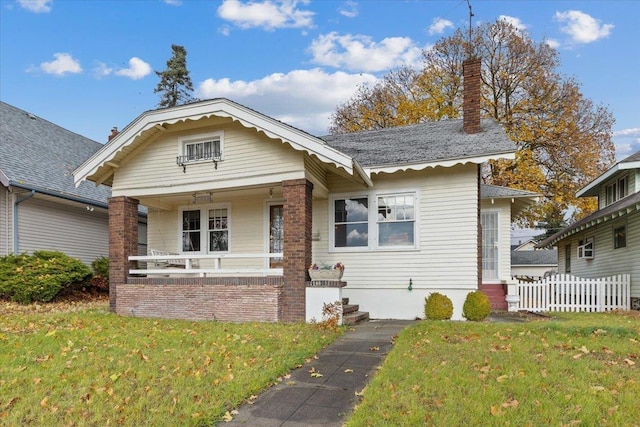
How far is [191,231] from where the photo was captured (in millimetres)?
12938

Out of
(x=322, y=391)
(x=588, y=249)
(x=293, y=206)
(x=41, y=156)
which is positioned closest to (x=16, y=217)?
(x=41, y=156)

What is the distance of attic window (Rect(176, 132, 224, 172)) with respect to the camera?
1049 cm

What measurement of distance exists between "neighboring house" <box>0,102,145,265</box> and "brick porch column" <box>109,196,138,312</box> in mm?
4823

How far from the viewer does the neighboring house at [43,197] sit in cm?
1402

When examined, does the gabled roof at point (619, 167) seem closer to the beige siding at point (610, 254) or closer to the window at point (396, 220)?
the beige siding at point (610, 254)

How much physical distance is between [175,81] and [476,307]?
39424mm

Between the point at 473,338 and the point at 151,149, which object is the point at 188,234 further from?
the point at 473,338

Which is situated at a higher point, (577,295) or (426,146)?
(426,146)

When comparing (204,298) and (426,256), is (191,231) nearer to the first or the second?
(204,298)

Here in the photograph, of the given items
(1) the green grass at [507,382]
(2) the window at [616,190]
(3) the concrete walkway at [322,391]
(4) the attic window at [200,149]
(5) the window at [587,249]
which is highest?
(4) the attic window at [200,149]

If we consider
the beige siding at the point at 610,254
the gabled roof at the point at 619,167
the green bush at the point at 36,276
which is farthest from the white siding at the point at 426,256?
the gabled roof at the point at 619,167

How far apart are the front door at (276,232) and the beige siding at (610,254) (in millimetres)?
11038

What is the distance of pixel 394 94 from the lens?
90.5 feet

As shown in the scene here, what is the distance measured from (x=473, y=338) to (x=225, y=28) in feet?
52.8
